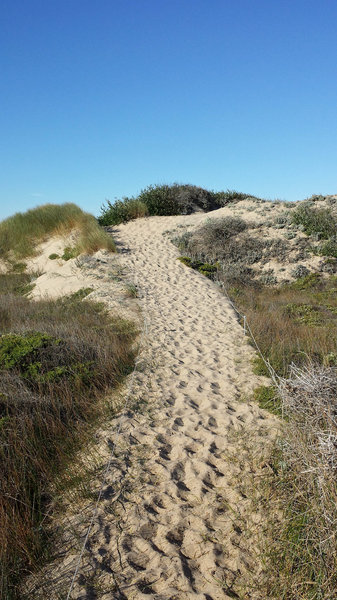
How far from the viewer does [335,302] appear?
478 inches

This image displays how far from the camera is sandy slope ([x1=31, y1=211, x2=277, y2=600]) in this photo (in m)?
3.17

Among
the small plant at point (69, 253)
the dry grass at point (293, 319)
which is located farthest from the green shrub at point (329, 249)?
Result: the small plant at point (69, 253)

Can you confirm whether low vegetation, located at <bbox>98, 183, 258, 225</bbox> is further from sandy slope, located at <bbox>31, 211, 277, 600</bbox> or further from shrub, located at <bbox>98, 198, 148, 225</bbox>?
sandy slope, located at <bbox>31, 211, 277, 600</bbox>

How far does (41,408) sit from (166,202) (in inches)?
731

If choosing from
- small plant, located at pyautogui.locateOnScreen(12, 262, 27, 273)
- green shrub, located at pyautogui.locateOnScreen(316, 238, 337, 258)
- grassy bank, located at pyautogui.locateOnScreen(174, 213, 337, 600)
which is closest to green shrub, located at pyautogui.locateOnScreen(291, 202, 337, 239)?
green shrub, located at pyautogui.locateOnScreen(316, 238, 337, 258)

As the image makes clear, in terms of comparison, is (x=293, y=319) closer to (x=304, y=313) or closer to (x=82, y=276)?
(x=304, y=313)

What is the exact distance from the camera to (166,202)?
22.7 metres

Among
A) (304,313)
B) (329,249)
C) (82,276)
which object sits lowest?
(304,313)

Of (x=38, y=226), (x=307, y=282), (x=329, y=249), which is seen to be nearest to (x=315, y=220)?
(x=329, y=249)

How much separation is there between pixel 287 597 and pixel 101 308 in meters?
8.25

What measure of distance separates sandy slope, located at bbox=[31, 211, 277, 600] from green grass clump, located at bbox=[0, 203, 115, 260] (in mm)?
11579

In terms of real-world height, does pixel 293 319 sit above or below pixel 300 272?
below

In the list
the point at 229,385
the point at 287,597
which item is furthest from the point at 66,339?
the point at 287,597

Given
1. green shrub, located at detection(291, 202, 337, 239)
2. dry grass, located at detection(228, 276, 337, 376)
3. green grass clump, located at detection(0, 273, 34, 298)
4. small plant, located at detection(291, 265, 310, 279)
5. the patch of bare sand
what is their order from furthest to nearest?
green shrub, located at detection(291, 202, 337, 239) → small plant, located at detection(291, 265, 310, 279) → green grass clump, located at detection(0, 273, 34, 298) → the patch of bare sand → dry grass, located at detection(228, 276, 337, 376)
